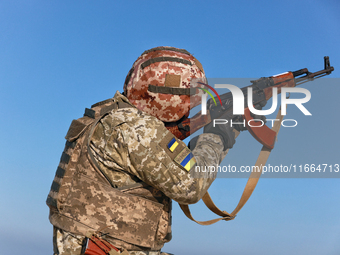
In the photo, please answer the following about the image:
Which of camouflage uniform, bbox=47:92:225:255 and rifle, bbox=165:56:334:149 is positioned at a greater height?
rifle, bbox=165:56:334:149

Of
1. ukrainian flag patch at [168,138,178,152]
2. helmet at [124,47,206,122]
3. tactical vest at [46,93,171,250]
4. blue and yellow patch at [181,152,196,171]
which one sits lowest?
tactical vest at [46,93,171,250]

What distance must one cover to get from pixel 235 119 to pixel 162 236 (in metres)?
1.81

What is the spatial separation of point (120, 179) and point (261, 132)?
2.41 meters

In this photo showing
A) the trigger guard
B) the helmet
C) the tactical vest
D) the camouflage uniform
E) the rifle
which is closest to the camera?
the camouflage uniform

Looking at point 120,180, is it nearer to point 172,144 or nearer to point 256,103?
point 172,144

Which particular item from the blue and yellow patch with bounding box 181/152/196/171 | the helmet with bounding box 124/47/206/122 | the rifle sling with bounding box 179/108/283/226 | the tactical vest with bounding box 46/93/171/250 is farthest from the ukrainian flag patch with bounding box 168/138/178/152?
the rifle sling with bounding box 179/108/283/226

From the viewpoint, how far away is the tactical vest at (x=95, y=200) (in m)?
3.27

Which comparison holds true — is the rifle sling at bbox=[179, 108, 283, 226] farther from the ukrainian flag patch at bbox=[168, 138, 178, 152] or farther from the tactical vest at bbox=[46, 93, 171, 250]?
the ukrainian flag patch at bbox=[168, 138, 178, 152]

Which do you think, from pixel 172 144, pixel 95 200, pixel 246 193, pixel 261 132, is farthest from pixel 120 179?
pixel 261 132

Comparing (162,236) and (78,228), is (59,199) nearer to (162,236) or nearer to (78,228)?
(78,228)

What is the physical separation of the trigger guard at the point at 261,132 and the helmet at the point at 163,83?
103 centimetres

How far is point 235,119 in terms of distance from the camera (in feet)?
14.9

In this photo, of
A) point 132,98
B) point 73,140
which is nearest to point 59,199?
point 73,140

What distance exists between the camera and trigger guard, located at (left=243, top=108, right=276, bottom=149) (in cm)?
462
